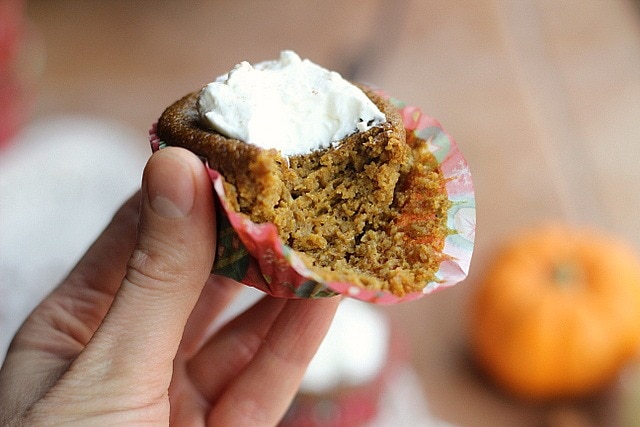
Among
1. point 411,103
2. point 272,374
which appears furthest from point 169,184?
point 411,103

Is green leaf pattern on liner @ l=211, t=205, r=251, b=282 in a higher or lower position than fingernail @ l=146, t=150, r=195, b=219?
lower

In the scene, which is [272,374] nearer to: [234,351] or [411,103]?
[234,351]

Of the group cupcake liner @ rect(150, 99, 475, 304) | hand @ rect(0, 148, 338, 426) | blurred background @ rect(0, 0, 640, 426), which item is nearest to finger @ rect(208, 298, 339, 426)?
hand @ rect(0, 148, 338, 426)

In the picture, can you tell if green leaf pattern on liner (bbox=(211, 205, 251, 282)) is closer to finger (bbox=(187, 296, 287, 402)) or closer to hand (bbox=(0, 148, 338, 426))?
hand (bbox=(0, 148, 338, 426))

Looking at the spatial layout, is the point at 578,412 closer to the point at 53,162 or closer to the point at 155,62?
the point at 53,162

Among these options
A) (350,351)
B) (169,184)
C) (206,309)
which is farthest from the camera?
(350,351)

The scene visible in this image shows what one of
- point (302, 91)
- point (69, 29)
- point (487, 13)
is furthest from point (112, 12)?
point (302, 91)
